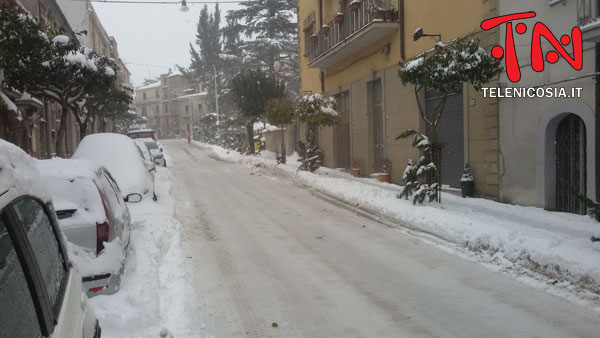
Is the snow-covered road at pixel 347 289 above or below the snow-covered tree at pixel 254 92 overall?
below

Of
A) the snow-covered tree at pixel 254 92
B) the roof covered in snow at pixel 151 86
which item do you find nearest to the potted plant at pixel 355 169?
the snow-covered tree at pixel 254 92

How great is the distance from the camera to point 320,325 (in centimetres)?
492

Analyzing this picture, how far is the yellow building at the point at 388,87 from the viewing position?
13183mm

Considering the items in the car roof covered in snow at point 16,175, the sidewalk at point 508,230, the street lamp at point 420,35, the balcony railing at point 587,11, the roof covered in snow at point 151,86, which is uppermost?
the roof covered in snow at point 151,86

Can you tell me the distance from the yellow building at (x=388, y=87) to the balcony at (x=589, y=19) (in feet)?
9.26

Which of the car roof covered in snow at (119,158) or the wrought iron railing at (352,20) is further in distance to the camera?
the wrought iron railing at (352,20)

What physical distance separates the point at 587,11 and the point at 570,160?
3.10 metres

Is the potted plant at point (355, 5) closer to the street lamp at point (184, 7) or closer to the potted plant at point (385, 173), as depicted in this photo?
the potted plant at point (385, 173)

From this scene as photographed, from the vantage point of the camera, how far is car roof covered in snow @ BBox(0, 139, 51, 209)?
1762 mm

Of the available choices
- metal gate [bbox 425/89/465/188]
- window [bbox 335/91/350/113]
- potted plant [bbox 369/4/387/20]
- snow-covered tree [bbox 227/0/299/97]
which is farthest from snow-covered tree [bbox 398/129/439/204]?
snow-covered tree [bbox 227/0/299/97]

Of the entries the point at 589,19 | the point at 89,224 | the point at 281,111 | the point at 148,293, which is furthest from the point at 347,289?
the point at 281,111

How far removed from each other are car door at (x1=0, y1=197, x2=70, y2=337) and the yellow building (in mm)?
11898

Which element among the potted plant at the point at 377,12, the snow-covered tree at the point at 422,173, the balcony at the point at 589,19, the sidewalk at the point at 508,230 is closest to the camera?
the sidewalk at the point at 508,230

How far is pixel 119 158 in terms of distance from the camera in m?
10.8
